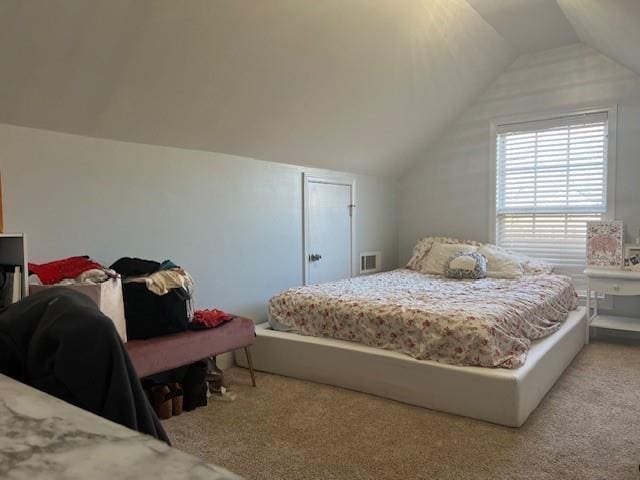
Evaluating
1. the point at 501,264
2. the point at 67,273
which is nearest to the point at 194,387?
the point at 67,273

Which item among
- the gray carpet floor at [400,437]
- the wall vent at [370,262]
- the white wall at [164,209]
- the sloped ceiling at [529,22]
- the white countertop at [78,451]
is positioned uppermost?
the sloped ceiling at [529,22]

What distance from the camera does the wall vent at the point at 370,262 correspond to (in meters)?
5.07

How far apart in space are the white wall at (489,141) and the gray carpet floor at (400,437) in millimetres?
2157

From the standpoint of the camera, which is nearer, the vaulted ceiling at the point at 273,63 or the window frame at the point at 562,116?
the vaulted ceiling at the point at 273,63

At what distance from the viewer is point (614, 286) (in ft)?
12.4

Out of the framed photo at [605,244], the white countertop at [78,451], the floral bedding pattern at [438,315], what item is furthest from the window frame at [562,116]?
the white countertop at [78,451]

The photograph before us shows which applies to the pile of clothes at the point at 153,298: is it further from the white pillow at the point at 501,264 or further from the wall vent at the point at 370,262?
the white pillow at the point at 501,264

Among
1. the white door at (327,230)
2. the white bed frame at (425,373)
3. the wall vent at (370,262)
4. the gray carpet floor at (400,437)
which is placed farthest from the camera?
the wall vent at (370,262)

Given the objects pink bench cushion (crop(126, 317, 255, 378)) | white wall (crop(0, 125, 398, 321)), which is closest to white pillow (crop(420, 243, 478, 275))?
white wall (crop(0, 125, 398, 321))

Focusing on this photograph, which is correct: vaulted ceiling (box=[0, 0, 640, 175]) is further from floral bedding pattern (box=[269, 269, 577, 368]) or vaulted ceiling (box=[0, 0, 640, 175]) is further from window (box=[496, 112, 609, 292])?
floral bedding pattern (box=[269, 269, 577, 368])

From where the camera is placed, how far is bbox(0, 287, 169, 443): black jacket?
31.9 inches

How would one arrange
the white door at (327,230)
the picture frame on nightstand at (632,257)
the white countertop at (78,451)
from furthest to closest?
the white door at (327,230)
the picture frame on nightstand at (632,257)
the white countertop at (78,451)

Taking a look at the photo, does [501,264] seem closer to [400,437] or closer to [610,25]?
[610,25]

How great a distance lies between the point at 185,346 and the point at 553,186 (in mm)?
3683
